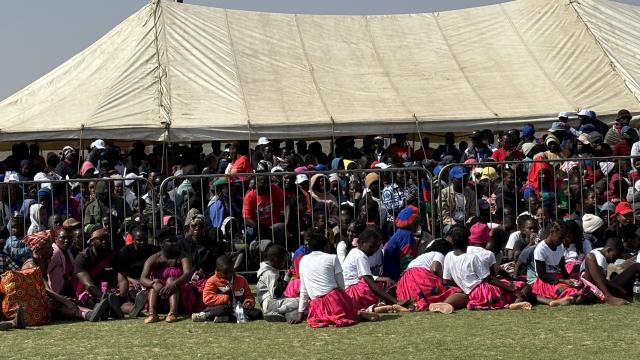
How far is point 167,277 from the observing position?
1261 cm

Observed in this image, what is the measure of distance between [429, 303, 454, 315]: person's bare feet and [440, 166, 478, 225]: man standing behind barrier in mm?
2251

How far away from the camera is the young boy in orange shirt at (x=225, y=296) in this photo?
11930 mm

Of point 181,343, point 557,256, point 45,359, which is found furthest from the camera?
point 557,256

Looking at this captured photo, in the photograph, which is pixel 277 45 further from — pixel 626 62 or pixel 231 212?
pixel 231 212

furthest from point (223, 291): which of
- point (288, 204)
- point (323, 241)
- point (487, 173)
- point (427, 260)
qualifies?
point (487, 173)

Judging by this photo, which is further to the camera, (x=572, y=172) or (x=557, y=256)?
(x=572, y=172)

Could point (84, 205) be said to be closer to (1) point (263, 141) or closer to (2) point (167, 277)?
(2) point (167, 277)

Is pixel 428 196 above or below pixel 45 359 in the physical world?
above

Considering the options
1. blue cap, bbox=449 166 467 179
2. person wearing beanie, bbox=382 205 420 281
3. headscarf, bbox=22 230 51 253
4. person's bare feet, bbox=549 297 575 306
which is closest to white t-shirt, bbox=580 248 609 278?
person's bare feet, bbox=549 297 575 306

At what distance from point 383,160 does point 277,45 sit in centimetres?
400

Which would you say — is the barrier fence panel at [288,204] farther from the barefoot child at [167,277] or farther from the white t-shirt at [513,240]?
the barefoot child at [167,277]

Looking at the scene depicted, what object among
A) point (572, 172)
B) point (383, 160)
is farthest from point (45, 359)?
point (383, 160)

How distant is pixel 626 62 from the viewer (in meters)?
21.6

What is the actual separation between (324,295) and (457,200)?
10.7 feet
